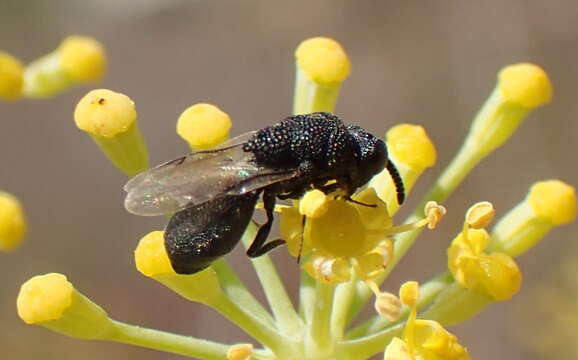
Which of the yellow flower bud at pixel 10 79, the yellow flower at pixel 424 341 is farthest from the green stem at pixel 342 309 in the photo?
the yellow flower bud at pixel 10 79

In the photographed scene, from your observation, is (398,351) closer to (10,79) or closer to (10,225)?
(10,225)

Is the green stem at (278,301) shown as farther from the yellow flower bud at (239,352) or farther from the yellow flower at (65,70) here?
the yellow flower at (65,70)

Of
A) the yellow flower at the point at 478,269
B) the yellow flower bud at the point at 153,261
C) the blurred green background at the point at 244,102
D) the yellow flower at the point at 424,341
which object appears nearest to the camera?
the yellow flower at the point at 424,341

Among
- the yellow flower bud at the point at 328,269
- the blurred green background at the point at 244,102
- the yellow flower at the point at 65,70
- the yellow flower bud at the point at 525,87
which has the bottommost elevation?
the blurred green background at the point at 244,102

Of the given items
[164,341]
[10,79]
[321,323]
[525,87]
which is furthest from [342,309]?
[10,79]

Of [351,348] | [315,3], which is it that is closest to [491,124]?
[351,348]

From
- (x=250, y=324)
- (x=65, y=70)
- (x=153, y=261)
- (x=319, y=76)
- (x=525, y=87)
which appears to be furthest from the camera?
(x=65, y=70)

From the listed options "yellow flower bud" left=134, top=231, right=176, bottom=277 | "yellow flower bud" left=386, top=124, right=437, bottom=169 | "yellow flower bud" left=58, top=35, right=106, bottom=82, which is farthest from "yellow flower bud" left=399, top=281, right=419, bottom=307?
"yellow flower bud" left=58, top=35, right=106, bottom=82
